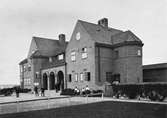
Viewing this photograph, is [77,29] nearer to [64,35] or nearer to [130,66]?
[130,66]

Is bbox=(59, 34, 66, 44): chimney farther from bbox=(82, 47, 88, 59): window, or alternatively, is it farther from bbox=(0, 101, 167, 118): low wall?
bbox=(0, 101, 167, 118): low wall

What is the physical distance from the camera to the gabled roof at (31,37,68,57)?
45.3 meters

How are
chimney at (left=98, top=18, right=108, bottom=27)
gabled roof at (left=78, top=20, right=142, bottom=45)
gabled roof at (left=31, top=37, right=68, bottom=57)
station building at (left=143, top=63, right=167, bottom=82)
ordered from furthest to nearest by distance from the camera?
gabled roof at (left=31, top=37, right=68, bottom=57)
chimney at (left=98, top=18, right=108, bottom=27)
station building at (left=143, top=63, right=167, bottom=82)
gabled roof at (left=78, top=20, right=142, bottom=45)

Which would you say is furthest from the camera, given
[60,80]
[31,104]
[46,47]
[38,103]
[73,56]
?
[46,47]

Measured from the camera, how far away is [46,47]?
4731cm

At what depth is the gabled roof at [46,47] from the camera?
4533 cm

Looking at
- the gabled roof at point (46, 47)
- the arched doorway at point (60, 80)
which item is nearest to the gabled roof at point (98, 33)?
the gabled roof at point (46, 47)

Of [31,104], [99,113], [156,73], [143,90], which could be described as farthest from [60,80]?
[99,113]

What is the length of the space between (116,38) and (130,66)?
6.21 metres

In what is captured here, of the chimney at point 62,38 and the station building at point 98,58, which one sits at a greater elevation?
the chimney at point 62,38

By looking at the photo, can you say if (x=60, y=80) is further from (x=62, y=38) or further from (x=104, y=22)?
(x=104, y=22)

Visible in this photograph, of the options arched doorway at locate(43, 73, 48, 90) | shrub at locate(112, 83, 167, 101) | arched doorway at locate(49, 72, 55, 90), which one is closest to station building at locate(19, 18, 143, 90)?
arched doorway at locate(49, 72, 55, 90)

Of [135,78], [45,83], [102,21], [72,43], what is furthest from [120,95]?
[45,83]

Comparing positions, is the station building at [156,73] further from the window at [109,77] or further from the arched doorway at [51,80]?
the arched doorway at [51,80]
